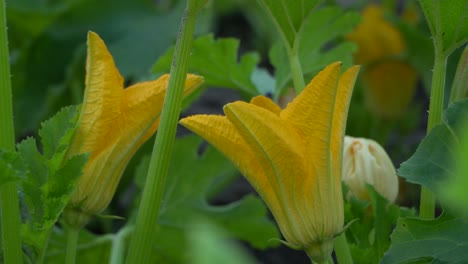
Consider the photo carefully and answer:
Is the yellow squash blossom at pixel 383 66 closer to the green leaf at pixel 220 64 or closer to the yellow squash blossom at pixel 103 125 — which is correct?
the green leaf at pixel 220 64

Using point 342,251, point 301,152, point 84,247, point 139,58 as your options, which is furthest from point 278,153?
point 139,58

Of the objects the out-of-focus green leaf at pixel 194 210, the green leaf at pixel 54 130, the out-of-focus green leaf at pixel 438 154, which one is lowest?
the out-of-focus green leaf at pixel 194 210

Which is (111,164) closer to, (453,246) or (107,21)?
(453,246)

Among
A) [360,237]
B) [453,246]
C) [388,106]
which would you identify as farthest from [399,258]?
[388,106]

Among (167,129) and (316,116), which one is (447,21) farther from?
(167,129)

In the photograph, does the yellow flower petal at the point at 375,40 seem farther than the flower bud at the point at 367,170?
Yes

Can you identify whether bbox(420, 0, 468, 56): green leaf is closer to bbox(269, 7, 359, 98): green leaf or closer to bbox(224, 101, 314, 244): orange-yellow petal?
bbox(224, 101, 314, 244): orange-yellow petal

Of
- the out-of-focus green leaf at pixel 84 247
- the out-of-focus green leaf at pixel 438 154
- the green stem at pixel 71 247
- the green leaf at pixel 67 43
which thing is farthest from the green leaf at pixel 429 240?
the green leaf at pixel 67 43
